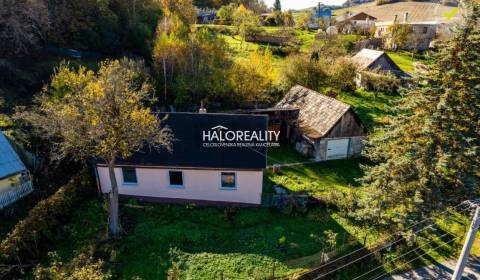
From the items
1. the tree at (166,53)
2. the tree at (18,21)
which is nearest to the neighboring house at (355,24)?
the tree at (166,53)

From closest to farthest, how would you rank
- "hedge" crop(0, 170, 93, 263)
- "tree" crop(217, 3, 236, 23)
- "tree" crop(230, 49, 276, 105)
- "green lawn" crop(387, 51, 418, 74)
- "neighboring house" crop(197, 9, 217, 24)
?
"hedge" crop(0, 170, 93, 263) < "tree" crop(230, 49, 276, 105) < "green lawn" crop(387, 51, 418, 74) < "tree" crop(217, 3, 236, 23) < "neighboring house" crop(197, 9, 217, 24)

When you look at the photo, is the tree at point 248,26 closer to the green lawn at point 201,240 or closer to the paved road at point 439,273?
the green lawn at point 201,240

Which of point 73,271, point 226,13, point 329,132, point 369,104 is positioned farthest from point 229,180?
point 226,13

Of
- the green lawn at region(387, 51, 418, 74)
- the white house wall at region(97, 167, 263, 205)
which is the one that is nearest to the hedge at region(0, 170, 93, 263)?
the white house wall at region(97, 167, 263, 205)

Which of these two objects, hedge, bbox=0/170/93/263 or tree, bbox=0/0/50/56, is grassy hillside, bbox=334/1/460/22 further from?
hedge, bbox=0/170/93/263

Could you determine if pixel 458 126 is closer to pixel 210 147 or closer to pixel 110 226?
pixel 210 147

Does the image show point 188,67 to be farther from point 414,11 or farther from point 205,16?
point 414,11
